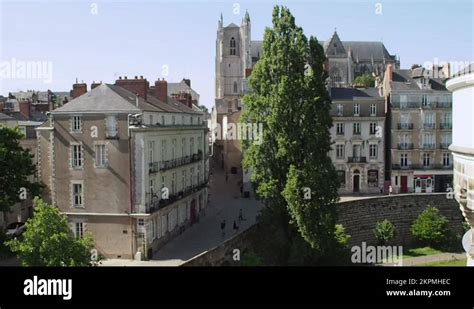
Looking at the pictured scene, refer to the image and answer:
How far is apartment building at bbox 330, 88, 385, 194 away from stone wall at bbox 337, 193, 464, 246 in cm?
Answer: 477

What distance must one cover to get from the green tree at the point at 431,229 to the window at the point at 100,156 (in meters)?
16.9

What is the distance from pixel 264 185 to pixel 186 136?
7.30 meters

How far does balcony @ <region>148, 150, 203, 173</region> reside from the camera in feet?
67.0

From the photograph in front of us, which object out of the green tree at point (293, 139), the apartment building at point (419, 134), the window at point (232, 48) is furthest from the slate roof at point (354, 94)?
the window at point (232, 48)

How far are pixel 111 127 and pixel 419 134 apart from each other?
21543mm

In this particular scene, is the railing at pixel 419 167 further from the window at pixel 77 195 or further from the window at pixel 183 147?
the window at pixel 77 195

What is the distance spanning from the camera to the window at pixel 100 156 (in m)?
19.6

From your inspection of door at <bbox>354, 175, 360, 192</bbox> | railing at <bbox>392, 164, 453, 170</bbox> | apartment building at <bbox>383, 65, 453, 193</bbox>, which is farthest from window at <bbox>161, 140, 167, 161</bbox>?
railing at <bbox>392, 164, 453, 170</bbox>

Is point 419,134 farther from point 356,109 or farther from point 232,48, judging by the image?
point 232,48

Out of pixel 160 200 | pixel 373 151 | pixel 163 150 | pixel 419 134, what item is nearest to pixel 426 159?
pixel 419 134

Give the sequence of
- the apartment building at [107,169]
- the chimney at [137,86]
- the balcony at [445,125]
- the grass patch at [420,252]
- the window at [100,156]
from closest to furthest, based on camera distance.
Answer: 1. the apartment building at [107,169]
2. the window at [100,156]
3. the chimney at [137,86]
4. the grass patch at [420,252]
5. the balcony at [445,125]

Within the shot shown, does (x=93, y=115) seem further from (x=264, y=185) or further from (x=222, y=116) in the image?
(x=222, y=116)
